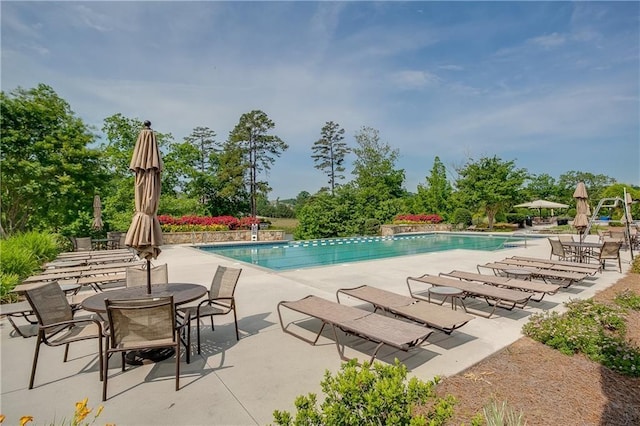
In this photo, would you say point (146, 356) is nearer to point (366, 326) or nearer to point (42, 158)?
point (366, 326)

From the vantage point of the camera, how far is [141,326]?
287cm

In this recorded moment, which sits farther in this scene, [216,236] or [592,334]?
[216,236]

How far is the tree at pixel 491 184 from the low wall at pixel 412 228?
275 centimetres

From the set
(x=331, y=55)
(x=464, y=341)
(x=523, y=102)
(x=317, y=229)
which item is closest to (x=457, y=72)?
(x=523, y=102)

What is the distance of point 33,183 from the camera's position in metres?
11.5

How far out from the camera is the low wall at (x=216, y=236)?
657 inches

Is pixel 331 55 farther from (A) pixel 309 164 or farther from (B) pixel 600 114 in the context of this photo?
(A) pixel 309 164

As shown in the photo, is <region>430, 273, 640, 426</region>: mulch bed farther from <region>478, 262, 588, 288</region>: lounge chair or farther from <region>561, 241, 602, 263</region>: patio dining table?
<region>561, 241, 602, 263</region>: patio dining table

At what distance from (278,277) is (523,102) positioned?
62.9 ft

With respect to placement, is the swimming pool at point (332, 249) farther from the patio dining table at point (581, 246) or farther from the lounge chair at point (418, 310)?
the lounge chair at point (418, 310)

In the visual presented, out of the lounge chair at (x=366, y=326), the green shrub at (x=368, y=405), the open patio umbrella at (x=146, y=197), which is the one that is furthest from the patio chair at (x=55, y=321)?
the green shrub at (x=368, y=405)

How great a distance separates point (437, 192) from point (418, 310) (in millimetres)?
26111

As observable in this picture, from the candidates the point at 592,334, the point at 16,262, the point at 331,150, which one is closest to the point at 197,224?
the point at 16,262

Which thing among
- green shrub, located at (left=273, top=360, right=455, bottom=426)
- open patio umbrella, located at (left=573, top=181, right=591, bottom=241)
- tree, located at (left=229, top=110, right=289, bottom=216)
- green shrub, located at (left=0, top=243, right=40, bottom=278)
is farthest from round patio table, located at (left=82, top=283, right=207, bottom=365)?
tree, located at (left=229, top=110, right=289, bottom=216)
